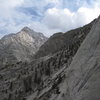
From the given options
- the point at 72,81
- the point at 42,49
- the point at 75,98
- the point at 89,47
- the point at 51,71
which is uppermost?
the point at 42,49

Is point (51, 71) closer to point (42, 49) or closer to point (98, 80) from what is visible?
point (98, 80)

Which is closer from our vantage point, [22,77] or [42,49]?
[22,77]

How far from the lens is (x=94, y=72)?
16625mm

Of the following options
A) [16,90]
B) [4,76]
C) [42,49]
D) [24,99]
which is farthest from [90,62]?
[42,49]

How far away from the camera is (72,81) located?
18.4 m

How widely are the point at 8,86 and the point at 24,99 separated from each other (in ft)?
45.6

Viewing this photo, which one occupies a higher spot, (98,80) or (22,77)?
(22,77)

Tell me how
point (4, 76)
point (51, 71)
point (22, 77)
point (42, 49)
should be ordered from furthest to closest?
point (42, 49) → point (4, 76) → point (22, 77) → point (51, 71)

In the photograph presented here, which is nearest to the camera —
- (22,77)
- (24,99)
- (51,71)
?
(24,99)

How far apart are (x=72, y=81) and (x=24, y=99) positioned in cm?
2828

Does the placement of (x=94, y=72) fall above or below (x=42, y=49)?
below

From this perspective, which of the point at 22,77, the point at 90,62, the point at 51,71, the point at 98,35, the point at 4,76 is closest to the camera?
the point at 90,62

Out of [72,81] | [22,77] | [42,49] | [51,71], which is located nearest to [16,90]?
[22,77]

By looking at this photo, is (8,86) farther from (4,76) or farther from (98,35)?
(98,35)
